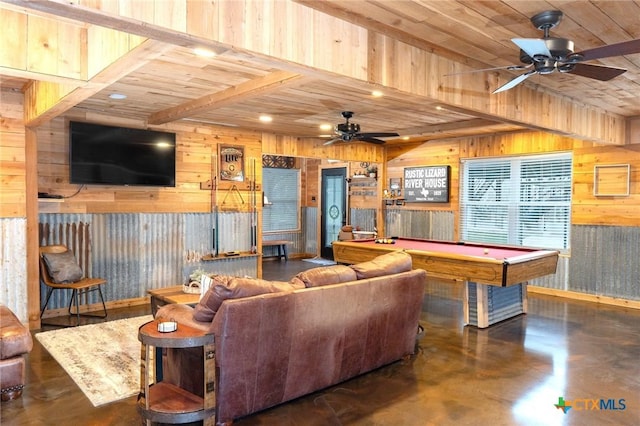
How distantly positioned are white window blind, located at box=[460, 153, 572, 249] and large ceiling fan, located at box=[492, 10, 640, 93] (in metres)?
4.46

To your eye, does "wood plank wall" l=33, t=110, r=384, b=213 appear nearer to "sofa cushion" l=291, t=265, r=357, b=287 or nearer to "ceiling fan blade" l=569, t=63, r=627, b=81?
"sofa cushion" l=291, t=265, r=357, b=287

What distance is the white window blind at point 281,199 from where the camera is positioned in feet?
35.8

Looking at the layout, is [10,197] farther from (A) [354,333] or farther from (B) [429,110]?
(B) [429,110]

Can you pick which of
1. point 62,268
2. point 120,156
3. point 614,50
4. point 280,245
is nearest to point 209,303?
point 614,50

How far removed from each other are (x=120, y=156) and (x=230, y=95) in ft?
7.43

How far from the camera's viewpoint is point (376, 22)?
2.93m

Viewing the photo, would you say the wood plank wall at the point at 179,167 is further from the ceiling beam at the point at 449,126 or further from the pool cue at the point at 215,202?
the ceiling beam at the point at 449,126

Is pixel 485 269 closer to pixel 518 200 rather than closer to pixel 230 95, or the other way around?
pixel 230 95

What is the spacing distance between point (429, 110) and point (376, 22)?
3.08 m

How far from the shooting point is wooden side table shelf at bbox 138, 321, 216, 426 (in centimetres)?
264

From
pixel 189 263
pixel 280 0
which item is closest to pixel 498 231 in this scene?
pixel 189 263

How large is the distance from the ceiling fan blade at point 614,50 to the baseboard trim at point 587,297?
4.99 metres

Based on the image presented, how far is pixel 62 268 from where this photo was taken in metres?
A: 5.15

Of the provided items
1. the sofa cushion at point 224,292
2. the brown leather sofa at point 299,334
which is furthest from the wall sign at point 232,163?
the sofa cushion at point 224,292
